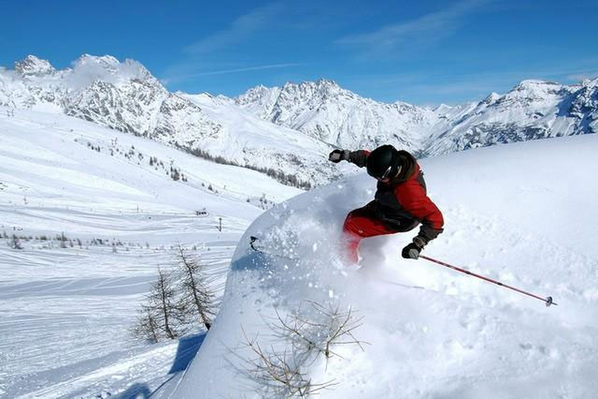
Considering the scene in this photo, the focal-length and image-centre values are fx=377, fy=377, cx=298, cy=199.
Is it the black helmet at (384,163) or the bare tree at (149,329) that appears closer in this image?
the black helmet at (384,163)

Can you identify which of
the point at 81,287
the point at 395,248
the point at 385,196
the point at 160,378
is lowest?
the point at 81,287

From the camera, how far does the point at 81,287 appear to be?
37594mm

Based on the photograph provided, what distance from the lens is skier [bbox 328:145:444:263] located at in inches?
214

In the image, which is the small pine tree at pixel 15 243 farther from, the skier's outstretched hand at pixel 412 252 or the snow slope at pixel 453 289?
the skier's outstretched hand at pixel 412 252

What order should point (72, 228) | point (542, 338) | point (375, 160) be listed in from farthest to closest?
point (72, 228), point (375, 160), point (542, 338)

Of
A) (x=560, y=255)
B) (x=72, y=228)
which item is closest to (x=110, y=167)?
(x=72, y=228)

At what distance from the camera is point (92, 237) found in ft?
211

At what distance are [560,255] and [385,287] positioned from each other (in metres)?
2.67

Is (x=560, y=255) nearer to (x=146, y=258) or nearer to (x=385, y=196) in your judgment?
(x=385, y=196)

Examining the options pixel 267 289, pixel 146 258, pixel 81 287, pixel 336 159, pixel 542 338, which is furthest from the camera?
pixel 146 258

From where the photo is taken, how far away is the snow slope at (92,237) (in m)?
15.5

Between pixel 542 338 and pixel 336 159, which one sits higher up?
pixel 336 159

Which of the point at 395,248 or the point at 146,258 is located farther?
the point at 146,258

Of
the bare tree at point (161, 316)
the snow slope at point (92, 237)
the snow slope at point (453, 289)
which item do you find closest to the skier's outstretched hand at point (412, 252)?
the snow slope at point (453, 289)
